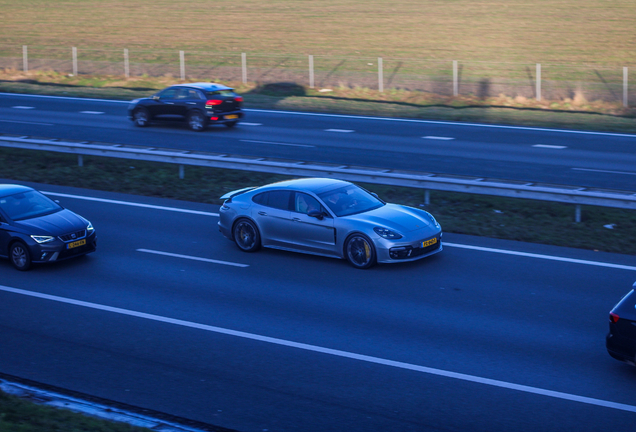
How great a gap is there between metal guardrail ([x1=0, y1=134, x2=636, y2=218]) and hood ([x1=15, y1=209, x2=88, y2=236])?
18.1ft

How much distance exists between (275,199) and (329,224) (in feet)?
4.28

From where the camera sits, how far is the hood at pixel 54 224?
1202 centimetres

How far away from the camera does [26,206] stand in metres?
12.7

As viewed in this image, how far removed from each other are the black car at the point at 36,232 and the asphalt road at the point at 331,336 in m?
0.33

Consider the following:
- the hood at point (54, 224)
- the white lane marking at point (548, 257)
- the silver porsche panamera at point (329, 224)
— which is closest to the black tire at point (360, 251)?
the silver porsche panamera at point (329, 224)

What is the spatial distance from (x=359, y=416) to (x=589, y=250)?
23.9 ft

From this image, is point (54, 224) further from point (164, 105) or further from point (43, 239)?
point (164, 105)

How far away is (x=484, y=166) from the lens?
62.5 ft

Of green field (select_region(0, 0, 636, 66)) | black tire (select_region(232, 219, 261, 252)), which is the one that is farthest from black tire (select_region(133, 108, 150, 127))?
green field (select_region(0, 0, 636, 66))

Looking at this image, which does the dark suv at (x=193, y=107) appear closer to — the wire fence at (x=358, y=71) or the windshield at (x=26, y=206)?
the wire fence at (x=358, y=71)

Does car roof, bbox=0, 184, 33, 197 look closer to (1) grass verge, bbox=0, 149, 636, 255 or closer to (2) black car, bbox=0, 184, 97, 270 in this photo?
(2) black car, bbox=0, 184, 97, 270

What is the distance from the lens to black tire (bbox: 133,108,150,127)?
25.8 meters

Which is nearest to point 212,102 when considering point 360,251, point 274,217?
point 274,217

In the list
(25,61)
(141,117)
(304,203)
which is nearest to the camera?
(304,203)
